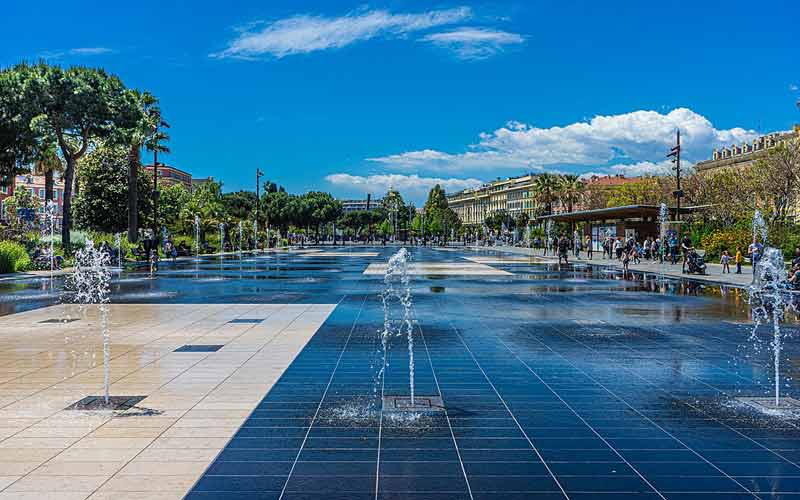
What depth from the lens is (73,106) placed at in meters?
36.0

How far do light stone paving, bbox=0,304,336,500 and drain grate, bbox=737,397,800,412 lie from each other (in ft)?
15.4

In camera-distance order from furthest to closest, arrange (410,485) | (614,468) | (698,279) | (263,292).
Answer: (698,279) < (263,292) < (614,468) < (410,485)

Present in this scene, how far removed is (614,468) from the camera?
473 cm

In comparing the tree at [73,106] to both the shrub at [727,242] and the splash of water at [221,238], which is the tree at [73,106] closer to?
the splash of water at [221,238]

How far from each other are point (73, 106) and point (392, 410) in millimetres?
35332

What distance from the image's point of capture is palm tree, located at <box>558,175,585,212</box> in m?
88.1

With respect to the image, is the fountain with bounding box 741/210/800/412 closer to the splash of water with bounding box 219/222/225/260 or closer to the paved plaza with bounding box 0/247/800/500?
the paved plaza with bounding box 0/247/800/500

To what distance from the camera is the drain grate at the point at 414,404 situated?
6.31 metres

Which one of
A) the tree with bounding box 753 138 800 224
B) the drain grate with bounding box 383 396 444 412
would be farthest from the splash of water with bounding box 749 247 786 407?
the tree with bounding box 753 138 800 224

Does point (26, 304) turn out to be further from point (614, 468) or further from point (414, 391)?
point (614, 468)

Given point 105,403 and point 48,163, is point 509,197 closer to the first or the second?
point 48,163

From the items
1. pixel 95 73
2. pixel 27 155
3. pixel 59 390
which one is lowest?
pixel 59 390

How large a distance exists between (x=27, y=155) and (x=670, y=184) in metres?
52.6

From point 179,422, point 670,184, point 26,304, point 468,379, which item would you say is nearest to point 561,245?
point 26,304
